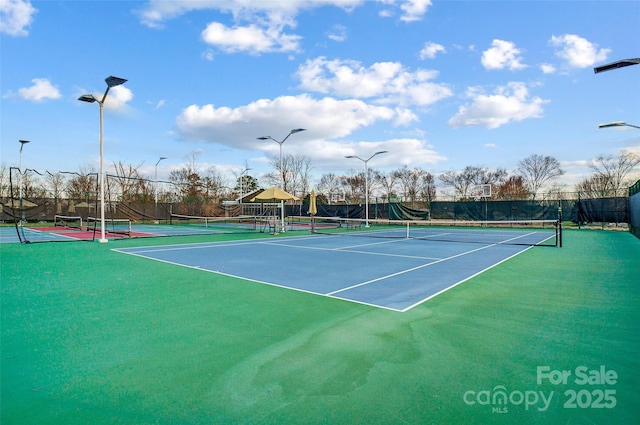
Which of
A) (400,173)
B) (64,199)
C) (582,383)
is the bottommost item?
(582,383)

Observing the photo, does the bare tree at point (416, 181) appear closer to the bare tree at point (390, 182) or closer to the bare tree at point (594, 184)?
the bare tree at point (390, 182)

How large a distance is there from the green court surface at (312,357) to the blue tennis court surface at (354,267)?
21.2 inches

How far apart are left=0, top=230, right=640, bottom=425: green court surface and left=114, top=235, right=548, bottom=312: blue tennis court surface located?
21.2 inches

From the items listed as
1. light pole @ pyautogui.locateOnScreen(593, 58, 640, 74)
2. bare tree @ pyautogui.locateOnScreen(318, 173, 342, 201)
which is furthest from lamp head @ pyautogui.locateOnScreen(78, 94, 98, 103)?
bare tree @ pyautogui.locateOnScreen(318, 173, 342, 201)

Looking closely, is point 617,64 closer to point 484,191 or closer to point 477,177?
point 484,191

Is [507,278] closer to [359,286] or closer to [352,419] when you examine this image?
[359,286]

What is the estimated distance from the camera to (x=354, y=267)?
863 centimetres

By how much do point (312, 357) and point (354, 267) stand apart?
5.27 m

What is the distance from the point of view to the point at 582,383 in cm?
295

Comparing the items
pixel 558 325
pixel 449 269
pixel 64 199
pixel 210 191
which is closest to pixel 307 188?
pixel 210 191

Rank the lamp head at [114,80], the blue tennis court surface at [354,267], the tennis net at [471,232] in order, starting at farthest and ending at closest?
the tennis net at [471,232]
the lamp head at [114,80]
the blue tennis court surface at [354,267]

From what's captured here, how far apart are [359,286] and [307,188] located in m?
46.1

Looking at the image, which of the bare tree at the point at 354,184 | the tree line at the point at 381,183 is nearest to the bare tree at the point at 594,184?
the tree line at the point at 381,183

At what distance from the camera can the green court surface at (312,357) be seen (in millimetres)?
2562
